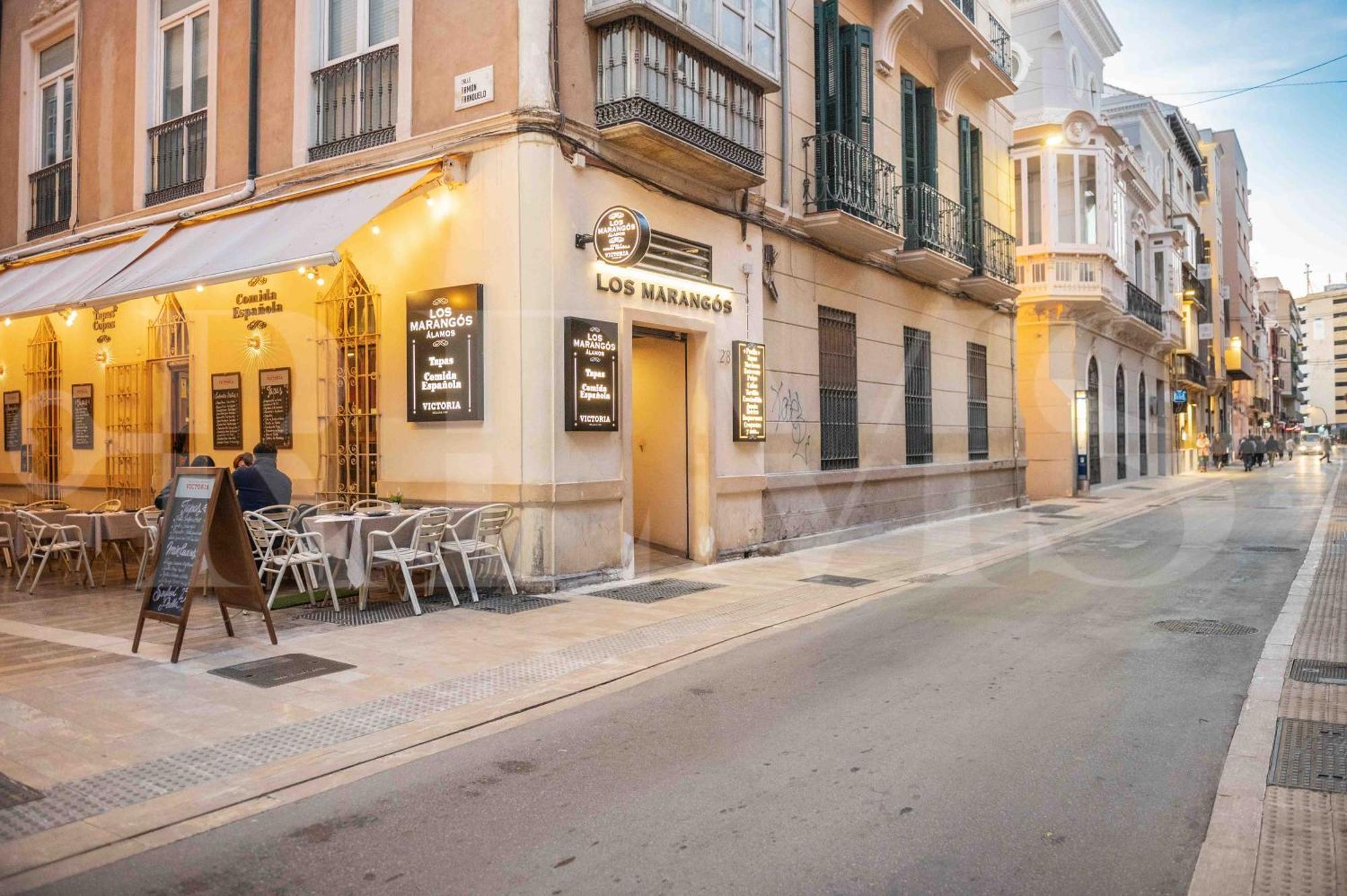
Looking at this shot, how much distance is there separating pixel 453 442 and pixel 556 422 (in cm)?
121

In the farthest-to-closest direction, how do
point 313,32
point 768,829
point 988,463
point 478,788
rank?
point 988,463 < point 313,32 < point 478,788 < point 768,829

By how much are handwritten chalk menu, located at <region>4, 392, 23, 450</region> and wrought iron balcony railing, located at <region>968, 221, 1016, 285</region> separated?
1755 centimetres

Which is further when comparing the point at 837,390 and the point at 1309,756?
the point at 837,390

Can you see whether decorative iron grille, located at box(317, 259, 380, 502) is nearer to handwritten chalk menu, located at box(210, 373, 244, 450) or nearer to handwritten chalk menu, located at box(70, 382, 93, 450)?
handwritten chalk menu, located at box(210, 373, 244, 450)

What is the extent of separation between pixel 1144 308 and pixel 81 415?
2940 centimetres

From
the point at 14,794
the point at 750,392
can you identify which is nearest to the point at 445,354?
the point at 750,392

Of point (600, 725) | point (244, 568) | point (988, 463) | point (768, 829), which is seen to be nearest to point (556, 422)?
point (244, 568)

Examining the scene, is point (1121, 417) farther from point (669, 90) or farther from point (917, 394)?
point (669, 90)

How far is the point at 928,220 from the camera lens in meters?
16.4

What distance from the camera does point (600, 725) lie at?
5.34 metres

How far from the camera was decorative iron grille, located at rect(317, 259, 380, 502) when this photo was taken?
35.7ft

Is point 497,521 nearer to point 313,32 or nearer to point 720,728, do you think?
point 720,728

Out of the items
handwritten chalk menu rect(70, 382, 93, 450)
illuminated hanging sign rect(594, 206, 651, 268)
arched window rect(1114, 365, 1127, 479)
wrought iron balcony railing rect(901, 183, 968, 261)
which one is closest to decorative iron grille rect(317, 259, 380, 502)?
illuminated hanging sign rect(594, 206, 651, 268)

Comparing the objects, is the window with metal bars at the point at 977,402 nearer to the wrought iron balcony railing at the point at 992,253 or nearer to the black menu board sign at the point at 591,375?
the wrought iron balcony railing at the point at 992,253
